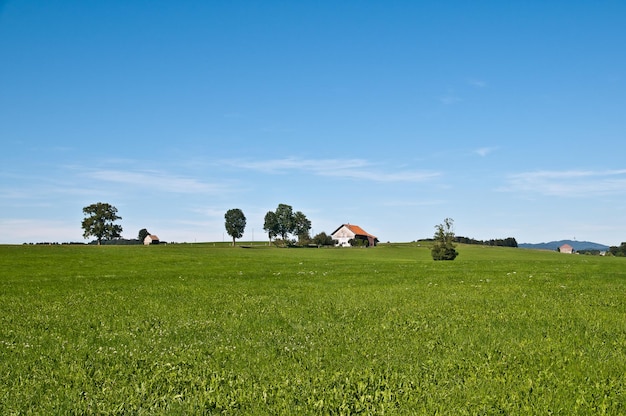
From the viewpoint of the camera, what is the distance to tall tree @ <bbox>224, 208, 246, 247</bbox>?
182375mm

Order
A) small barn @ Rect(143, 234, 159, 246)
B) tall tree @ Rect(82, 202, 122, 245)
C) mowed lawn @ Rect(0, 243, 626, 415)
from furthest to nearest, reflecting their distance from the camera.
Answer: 1. small barn @ Rect(143, 234, 159, 246)
2. tall tree @ Rect(82, 202, 122, 245)
3. mowed lawn @ Rect(0, 243, 626, 415)

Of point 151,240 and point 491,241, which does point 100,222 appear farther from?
point 491,241

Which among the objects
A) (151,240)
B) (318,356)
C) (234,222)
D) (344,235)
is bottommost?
(318,356)

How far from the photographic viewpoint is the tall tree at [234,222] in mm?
182375

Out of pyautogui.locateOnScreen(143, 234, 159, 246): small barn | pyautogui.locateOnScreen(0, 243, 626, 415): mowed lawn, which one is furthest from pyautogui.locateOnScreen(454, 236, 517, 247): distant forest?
pyautogui.locateOnScreen(0, 243, 626, 415): mowed lawn

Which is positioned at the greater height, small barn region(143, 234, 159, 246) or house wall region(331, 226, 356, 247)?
house wall region(331, 226, 356, 247)

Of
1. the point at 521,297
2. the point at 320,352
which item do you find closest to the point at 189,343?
the point at 320,352

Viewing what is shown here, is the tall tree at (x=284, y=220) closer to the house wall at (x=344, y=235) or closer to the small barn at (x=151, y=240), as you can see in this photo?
the house wall at (x=344, y=235)

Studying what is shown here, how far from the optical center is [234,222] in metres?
183

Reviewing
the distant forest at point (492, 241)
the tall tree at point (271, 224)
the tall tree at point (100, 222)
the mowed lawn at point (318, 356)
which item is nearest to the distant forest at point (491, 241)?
the distant forest at point (492, 241)

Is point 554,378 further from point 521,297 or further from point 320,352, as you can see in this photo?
point 521,297

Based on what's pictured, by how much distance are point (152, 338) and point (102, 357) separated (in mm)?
2022

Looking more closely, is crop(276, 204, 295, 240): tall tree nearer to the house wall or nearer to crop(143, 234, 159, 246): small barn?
the house wall

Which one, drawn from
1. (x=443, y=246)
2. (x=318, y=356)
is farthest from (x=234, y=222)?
(x=318, y=356)
